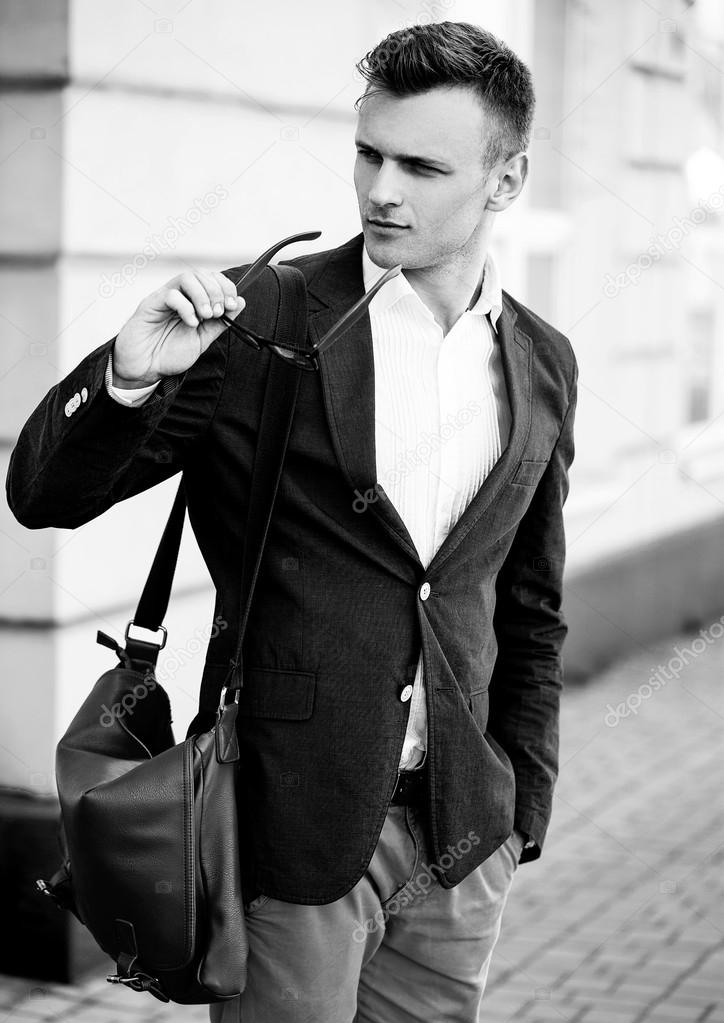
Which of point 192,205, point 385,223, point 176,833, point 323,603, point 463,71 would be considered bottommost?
point 176,833

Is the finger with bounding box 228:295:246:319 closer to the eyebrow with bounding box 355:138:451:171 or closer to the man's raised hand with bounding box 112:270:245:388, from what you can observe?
the man's raised hand with bounding box 112:270:245:388

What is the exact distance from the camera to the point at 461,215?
2018 mm

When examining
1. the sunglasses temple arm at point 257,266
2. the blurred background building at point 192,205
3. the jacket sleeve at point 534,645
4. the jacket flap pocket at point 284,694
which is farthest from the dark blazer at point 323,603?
the blurred background building at point 192,205

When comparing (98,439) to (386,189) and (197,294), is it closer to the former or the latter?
(197,294)

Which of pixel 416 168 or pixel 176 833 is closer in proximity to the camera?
pixel 176 833

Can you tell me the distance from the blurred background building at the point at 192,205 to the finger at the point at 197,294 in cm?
205

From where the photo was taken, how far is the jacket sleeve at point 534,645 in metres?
2.30

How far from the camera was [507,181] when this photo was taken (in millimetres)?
2154

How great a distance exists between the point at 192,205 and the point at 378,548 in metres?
2.43

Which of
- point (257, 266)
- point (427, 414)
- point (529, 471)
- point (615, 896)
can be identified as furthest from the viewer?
point (615, 896)

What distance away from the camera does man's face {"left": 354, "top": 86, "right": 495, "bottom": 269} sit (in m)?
1.94

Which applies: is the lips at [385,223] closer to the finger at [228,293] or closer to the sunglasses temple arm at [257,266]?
the sunglasses temple arm at [257,266]

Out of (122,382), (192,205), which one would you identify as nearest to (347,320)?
(122,382)

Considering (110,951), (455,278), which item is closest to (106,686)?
(110,951)
